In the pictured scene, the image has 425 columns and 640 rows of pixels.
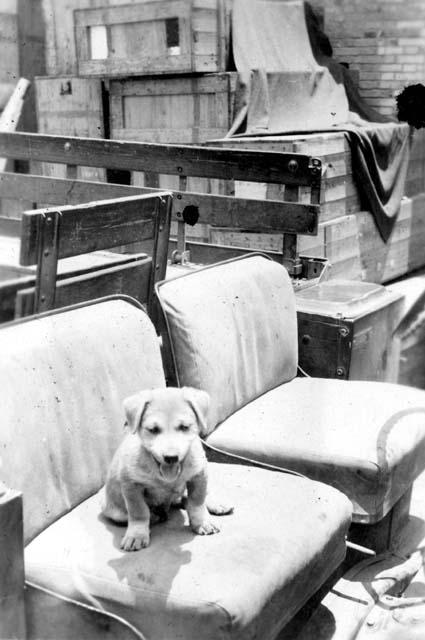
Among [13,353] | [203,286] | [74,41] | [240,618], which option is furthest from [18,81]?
[240,618]

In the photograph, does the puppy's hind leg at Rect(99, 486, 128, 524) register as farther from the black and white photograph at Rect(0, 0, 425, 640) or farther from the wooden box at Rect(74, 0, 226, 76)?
the wooden box at Rect(74, 0, 226, 76)

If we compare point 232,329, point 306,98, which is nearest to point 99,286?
point 232,329

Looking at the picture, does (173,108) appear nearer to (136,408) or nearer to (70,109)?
(70,109)

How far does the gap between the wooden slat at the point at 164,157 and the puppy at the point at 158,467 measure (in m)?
3.23

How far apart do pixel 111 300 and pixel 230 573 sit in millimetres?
1163

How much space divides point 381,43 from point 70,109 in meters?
3.99

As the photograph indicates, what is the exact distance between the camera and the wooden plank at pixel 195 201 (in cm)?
534

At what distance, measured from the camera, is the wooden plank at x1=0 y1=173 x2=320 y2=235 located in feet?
17.5

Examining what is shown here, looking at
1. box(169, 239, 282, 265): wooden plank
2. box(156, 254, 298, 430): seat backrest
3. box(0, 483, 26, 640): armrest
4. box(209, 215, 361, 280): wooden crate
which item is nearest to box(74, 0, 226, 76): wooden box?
box(209, 215, 361, 280): wooden crate

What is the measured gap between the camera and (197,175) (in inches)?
227

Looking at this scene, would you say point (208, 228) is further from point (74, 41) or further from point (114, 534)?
point (114, 534)

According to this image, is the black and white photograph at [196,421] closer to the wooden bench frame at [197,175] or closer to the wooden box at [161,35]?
the wooden bench frame at [197,175]

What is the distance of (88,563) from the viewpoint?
2270mm

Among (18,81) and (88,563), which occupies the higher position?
(18,81)
